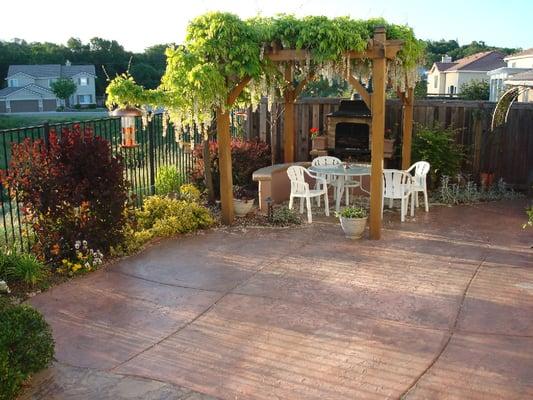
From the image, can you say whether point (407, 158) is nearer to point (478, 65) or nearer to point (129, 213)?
point (129, 213)

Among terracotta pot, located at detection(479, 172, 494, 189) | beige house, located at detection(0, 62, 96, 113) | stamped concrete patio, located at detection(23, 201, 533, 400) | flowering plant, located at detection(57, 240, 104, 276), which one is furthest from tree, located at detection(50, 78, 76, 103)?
flowering plant, located at detection(57, 240, 104, 276)

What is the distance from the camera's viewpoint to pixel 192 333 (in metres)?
4.56

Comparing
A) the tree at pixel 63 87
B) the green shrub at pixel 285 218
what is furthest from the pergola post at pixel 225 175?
the tree at pixel 63 87

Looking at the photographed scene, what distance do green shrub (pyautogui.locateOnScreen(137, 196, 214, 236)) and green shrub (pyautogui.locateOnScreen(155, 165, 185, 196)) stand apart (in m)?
0.78

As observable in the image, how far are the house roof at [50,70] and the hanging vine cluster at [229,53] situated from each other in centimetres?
5065

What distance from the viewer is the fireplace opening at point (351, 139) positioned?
10.6 meters

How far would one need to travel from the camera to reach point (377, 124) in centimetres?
724

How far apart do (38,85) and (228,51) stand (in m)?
54.5

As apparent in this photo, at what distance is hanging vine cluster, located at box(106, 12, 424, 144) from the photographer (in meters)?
7.00

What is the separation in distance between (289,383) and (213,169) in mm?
6219

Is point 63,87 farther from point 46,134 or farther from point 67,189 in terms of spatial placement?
point 67,189

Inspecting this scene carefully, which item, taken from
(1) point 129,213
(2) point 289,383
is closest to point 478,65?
(1) point 129,213

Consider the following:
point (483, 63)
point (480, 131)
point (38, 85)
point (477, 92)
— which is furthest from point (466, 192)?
point (38, 85)

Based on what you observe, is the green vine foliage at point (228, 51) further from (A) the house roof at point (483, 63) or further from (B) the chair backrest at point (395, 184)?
(A) the house roof at point (483, 63)
